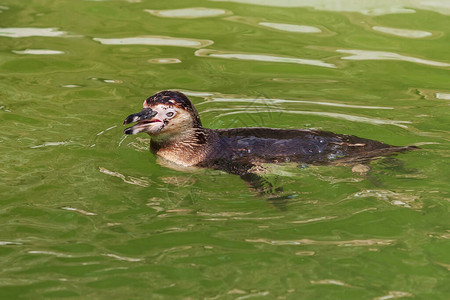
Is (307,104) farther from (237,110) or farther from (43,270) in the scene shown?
(43,270)

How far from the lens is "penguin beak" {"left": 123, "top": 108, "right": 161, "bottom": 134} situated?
7.44 m

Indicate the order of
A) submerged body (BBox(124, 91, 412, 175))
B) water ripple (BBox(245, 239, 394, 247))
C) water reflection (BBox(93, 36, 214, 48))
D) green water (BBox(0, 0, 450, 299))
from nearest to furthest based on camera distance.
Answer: green water (BBox(0, 0, 450, 299))
water ripple (BBox(245, 239, 394, 247))
submerged body (BBox(124, 91, 412, 175))
water reflection (BBox(93, 36, 214, 48))

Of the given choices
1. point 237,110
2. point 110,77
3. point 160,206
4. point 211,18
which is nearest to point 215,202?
point 160,206

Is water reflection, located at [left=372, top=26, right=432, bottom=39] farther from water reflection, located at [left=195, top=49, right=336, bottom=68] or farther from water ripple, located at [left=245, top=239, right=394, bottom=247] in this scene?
water ripple, located at [left=245, top=239, right=394, bottom=247]

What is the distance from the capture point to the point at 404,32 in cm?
1227

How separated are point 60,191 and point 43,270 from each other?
1.48 metres

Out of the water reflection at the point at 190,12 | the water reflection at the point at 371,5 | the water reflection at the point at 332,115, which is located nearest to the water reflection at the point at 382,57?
the water reflection at the point at 371,5

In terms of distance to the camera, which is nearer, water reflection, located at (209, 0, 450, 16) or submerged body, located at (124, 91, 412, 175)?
submerged body, located at (124, 91, 412, 175)

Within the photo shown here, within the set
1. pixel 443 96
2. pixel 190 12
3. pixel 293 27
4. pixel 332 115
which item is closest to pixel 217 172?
pixel 332 115

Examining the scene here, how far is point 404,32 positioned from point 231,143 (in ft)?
18.6

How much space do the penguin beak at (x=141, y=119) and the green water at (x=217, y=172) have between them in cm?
49

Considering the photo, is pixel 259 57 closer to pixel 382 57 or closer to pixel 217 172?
pixel 382 57

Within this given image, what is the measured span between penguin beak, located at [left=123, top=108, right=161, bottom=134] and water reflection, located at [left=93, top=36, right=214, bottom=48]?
4.39 metres

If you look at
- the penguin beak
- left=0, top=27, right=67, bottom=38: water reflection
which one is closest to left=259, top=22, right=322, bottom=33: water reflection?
left=0, top=27, right=67, bottom=38: water reflection
